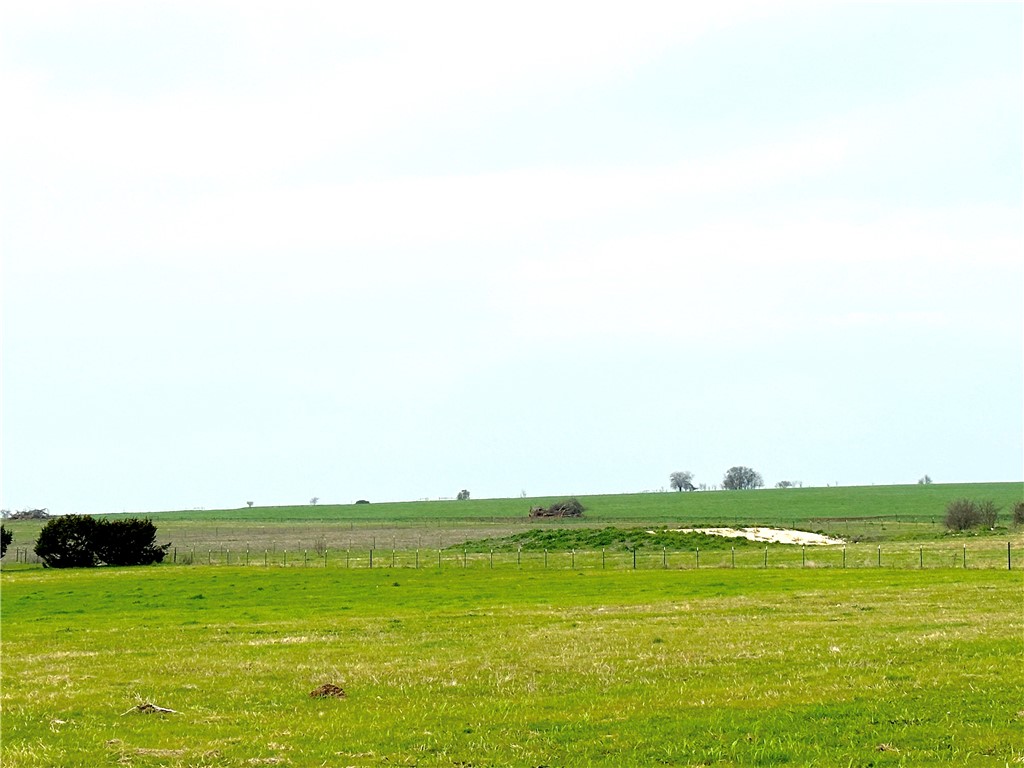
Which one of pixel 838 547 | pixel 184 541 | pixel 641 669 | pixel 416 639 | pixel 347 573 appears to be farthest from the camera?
pixel 184 541

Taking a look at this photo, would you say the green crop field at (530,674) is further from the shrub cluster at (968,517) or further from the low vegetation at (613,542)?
the shrub cluster at (968,517)

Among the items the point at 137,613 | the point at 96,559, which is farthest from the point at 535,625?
the point at 96,559

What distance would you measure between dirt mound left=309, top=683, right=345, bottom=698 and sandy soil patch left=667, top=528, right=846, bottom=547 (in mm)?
76717

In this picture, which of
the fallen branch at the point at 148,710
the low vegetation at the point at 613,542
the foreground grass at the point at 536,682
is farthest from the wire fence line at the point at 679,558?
the fallen branch at the point at 148,710

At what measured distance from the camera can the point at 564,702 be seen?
65.7ft

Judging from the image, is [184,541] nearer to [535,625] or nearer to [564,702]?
[535,625]

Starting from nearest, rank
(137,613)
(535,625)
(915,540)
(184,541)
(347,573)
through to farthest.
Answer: (535,625), (137,613), (347,573), (915,540), (184,541)

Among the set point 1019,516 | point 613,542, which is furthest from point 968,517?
point 613,542

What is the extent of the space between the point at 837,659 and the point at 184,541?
436 feet

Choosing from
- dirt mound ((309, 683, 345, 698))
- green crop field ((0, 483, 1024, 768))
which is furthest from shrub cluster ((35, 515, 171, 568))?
dirt mound ((309, 683, 345, 698))

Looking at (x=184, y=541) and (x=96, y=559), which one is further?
(x=184, y=541)

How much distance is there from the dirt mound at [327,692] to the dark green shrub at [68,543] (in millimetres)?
75198

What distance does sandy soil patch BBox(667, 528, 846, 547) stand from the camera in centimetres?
9869

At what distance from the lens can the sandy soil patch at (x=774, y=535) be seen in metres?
98.7
